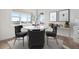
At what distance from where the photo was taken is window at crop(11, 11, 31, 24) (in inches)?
74.2

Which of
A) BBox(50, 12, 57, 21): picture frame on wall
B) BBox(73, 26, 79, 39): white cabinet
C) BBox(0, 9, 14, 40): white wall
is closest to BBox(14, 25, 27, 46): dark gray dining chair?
BBox(0, 9, 14, 40): white wall

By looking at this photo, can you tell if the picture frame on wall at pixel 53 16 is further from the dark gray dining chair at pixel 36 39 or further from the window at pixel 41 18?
the dark gray dining chair at pixel 36 39

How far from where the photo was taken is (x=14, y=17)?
189 centimetres

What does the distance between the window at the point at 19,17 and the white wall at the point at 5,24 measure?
8cm

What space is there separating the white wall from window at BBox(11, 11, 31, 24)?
83mm

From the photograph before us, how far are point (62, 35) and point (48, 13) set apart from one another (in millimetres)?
476

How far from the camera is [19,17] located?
6.25 ft
